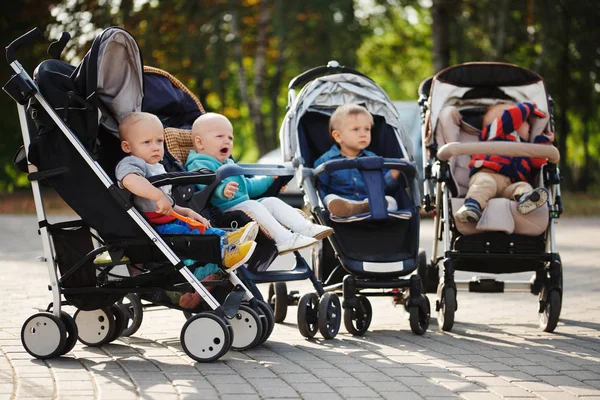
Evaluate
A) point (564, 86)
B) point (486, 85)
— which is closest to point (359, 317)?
point (486, 85)

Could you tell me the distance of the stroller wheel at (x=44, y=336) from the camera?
5992mm

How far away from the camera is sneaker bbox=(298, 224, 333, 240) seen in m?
6.66

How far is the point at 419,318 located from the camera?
23.4ft

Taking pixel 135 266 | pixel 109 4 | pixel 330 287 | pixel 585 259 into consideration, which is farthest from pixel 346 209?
pixel 109 4

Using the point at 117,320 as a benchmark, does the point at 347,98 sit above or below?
above

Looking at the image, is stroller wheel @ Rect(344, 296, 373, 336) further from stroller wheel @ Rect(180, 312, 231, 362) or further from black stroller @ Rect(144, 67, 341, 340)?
stroller wheel @ Rect(180, 312, 231, 362)

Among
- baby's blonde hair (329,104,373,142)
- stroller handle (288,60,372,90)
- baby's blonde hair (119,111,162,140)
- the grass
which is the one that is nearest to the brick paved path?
baby's blonde hair (119,111,162,140)

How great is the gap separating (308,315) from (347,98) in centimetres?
206

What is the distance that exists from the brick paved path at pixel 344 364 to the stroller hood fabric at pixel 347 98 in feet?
4.86

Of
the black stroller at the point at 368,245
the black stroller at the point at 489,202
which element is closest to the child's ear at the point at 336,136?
the black stroller at the point at 368,245

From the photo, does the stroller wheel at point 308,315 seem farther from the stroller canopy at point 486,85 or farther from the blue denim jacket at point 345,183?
the stroller canopy at point 486,85

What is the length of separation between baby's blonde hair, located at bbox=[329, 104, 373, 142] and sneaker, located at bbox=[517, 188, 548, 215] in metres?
1.27

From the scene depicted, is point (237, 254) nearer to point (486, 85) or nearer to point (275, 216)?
point (275, 216)

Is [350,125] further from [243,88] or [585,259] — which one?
[243,88]
